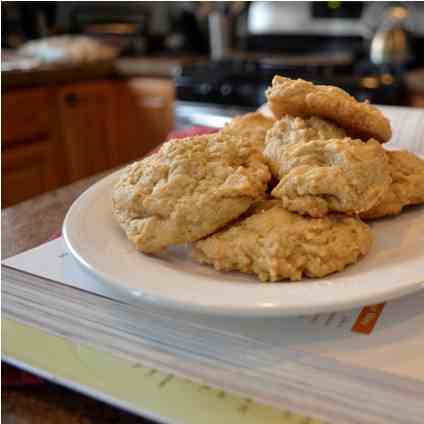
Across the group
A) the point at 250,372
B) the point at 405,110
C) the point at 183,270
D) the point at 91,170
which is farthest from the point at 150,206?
the point at 91,170

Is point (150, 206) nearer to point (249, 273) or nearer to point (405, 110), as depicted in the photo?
point (249, 273)

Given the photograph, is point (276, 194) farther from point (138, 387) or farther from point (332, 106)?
point (138, 387)

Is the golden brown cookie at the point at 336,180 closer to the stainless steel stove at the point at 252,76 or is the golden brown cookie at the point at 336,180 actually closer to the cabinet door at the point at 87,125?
the stainless steel stove at the point at 252,76

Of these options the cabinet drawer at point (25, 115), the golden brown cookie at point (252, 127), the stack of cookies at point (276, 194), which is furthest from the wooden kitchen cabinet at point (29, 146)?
the stack of cookies at point (276, 194)

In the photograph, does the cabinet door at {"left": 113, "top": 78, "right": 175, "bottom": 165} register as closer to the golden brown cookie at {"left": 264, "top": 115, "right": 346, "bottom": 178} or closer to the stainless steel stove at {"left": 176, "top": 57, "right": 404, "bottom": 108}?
the stainless steel stove at {"left": 176, "top": 57, "right": 404, "bottom": 108}

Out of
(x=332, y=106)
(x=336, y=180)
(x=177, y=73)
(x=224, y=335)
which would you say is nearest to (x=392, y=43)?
(x=177, y=73)
